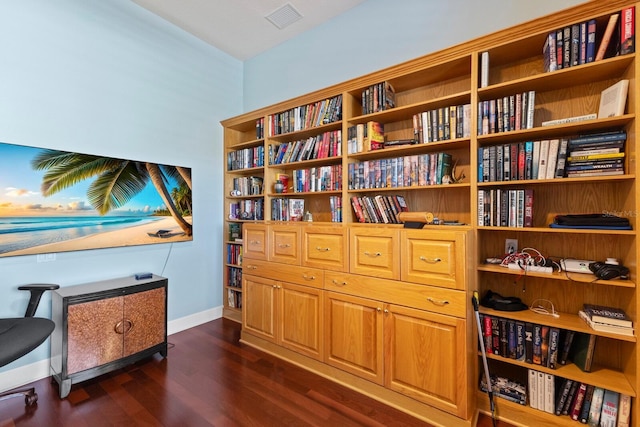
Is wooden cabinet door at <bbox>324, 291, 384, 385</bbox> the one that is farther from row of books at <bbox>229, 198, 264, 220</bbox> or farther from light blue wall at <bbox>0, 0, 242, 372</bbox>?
light blue wall at <bbox>0, 0, 242, 372</bbox>

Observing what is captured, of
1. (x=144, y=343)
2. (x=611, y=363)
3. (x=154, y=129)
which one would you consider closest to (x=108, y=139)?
(x=154, y=129)

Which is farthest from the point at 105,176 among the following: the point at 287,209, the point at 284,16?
the point at 284,16

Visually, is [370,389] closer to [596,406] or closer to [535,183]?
[596,406]

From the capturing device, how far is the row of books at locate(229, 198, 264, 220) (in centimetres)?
332

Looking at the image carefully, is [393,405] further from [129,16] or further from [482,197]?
[129,16]

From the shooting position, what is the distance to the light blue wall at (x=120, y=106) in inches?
85.3

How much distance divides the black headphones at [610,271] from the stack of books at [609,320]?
215 millimetres

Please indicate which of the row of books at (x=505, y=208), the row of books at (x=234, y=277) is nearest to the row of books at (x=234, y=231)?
the row of books at (x=234, y=277)

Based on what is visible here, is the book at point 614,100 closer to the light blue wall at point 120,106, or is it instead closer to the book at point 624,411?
the book at point 624,411

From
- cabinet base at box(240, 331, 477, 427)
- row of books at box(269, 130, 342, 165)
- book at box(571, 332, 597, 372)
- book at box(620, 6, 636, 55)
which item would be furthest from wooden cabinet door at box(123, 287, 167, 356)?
book at box(620, 6, 636, 55)

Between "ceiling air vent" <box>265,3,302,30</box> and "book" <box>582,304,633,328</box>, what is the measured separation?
11.2 feet

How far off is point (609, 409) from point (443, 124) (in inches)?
75.6

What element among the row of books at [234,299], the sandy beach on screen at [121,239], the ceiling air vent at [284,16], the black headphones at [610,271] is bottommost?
the row of books at [234,299]

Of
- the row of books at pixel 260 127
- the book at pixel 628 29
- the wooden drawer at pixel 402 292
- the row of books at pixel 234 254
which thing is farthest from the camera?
the row of books at pixel 234 254
